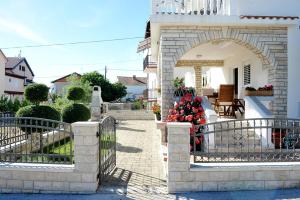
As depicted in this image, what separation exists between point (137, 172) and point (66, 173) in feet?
6.12

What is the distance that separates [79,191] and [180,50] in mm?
5777

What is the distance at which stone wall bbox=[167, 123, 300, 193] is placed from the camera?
5.85 meters

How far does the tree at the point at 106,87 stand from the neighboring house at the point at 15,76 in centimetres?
746

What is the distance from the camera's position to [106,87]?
35875mm

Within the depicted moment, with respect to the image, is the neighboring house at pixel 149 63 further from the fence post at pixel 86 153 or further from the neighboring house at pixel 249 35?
the fence post at pixel 86 153

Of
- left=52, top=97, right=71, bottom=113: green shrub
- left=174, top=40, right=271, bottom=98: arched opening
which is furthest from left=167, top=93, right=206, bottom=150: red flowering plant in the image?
left=52, top=97, right=71, bottom=113: green shrub

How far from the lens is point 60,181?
5969 mm

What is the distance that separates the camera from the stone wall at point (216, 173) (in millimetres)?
5848

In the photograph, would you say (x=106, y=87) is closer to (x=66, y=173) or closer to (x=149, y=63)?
(x=149, y=63)

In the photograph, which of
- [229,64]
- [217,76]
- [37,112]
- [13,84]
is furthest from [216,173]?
[13,84]

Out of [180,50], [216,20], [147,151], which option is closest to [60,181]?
[147,151]

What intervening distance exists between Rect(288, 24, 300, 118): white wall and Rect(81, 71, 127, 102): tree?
26842 millimetres

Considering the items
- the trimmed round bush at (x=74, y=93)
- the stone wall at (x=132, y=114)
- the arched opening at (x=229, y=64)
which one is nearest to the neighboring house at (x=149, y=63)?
the stone wall at (x=132, y=114)

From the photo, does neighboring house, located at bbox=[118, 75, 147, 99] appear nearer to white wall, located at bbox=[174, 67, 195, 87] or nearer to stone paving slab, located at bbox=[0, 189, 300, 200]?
white wall, located at bbox=[174, 67, 195, 87]
